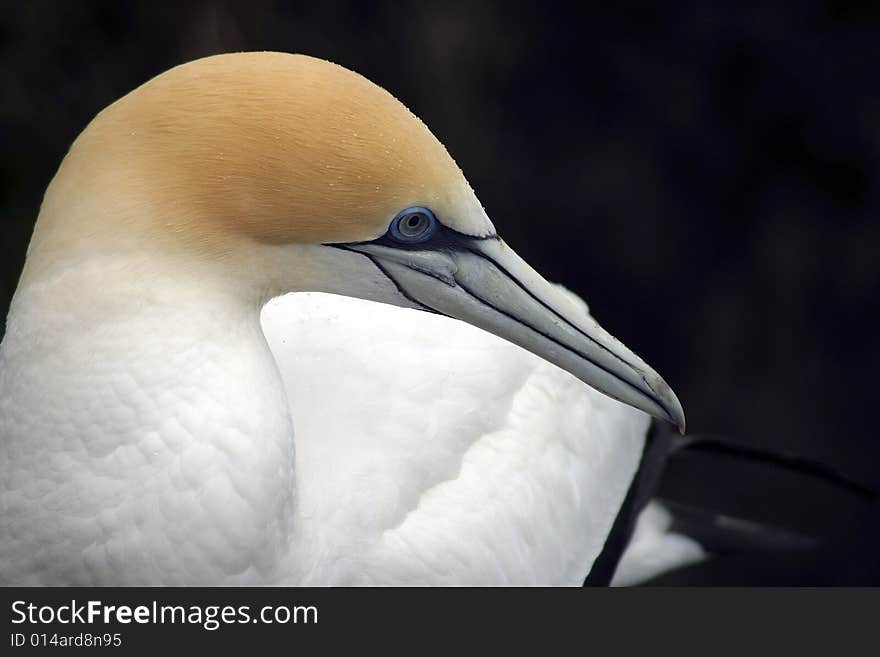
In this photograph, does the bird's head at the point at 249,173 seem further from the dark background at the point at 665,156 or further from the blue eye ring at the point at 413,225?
the dark background at the point at 665,156

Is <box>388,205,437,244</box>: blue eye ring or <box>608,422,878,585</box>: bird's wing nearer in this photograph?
<box>388,205,437,244</box>: blue eye ring

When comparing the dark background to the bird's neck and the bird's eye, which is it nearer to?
the bird's eye

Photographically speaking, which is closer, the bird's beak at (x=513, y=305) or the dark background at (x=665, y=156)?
the bird's beak at (x=513, y=305)

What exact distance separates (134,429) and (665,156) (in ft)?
9.90

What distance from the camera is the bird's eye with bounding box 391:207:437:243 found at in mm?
1966

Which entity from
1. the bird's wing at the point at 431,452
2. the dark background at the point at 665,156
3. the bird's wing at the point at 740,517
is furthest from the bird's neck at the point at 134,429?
the dark background at the point at 665,156

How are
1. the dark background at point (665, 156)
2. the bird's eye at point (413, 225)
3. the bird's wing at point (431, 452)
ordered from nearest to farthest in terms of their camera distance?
1. the bird's eye at point (413, 225)
2. the bird's wing at point (431, 452)
3. the dark background at point (665, 156)

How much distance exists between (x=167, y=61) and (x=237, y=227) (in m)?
2.78

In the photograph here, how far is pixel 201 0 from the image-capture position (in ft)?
14.3

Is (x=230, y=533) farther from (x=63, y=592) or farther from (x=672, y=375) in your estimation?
(x=672, y=375)

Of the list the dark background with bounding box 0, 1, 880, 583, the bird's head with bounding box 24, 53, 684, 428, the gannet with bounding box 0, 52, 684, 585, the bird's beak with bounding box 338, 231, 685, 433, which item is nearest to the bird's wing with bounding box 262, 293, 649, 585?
the gannet with bounding box 0, 52, 684, 585

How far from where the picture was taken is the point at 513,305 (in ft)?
7.04

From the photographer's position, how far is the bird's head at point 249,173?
1866mm

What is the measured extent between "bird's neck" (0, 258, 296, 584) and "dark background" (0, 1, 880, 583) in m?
2.60
